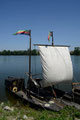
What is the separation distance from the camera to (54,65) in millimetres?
12844

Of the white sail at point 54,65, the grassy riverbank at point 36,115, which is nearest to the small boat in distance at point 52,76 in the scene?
the white sail at point 54,65

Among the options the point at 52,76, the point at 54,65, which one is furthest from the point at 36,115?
the point at 54,65

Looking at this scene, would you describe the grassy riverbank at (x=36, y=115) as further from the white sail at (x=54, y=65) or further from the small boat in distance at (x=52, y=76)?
the white sail at (x=54, y=65)

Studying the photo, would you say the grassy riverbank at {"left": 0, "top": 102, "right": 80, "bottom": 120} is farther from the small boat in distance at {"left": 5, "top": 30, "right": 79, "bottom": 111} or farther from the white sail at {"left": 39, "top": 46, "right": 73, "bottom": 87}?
the white sail at {"left": 39, "top": 46, "right": 73, "bottom": 87}

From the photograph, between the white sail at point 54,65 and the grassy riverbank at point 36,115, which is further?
the white sail at point 54,65

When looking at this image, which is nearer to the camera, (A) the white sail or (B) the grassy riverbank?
(B) the grassy riverbank

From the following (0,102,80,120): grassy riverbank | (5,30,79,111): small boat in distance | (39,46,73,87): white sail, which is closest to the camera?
(0,102,80,120): grassy riverbank

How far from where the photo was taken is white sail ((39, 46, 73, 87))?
1245cm

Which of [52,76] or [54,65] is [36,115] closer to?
[52,76]

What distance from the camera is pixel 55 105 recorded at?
34.4 feet

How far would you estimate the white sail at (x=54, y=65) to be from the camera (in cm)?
1245

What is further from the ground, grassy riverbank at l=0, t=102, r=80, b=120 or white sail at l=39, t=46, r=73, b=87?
white sail at l=39, t=46, r=73, b=87

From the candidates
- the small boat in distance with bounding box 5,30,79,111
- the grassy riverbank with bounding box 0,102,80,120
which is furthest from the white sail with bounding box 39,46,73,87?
the grassy riverbank with bounding box 0,102,80,120

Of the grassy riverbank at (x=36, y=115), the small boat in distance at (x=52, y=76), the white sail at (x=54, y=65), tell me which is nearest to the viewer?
the grassy riverbank at (x=36, y=115)
